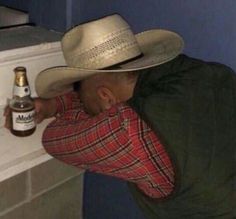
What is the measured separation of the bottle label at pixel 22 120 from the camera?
1.03 metres

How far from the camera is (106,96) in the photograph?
3.11 feet

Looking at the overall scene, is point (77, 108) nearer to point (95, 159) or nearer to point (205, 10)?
point (95, 159)

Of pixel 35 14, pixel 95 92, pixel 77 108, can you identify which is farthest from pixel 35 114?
pixel 35 14

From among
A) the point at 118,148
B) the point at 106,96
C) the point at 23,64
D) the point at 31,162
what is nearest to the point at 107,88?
the point at 106,96

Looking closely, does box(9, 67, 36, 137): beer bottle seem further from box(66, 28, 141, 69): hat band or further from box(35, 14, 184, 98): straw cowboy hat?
box(66, 28, 141, 69): hat band

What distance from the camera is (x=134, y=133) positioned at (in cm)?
85

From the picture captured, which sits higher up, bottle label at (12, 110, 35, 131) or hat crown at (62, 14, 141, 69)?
hat crown at (62, 14, 141, 69)

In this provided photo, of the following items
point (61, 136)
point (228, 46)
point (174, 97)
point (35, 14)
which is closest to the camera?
point (174, 97)

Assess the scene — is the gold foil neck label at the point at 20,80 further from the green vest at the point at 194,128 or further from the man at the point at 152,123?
the green vest at the point at 194,128

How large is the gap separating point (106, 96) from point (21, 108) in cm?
23

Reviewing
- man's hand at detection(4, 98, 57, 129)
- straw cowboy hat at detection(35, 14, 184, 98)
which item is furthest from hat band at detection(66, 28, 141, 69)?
man's hand at detection(4, 98, 57, 129)

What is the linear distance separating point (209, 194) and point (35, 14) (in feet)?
2.81

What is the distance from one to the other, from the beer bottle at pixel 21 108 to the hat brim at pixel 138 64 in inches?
1.5

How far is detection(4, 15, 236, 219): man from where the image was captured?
2.76 feet
